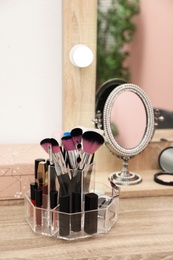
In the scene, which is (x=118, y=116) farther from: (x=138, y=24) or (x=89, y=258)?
(x=89, y=258)

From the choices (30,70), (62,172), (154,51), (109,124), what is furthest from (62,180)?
(154,51)

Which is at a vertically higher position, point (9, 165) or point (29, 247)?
point (9, 165)

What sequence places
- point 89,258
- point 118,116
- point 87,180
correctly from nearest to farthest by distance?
point 89,258 → point 87,180 → point 118,116

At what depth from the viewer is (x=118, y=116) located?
1.12m

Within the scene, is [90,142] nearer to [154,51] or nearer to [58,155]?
[58,155]

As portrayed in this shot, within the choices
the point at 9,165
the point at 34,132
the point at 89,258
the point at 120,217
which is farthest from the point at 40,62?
the point at 89,258

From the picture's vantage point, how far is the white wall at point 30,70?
1.12 m

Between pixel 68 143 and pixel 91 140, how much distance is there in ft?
0.16

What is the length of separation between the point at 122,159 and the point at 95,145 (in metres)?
0.29

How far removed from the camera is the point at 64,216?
2.77ft

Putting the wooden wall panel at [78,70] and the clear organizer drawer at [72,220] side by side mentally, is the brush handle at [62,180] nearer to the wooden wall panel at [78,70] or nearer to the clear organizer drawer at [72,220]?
the clear organizer drawer at [72,220]

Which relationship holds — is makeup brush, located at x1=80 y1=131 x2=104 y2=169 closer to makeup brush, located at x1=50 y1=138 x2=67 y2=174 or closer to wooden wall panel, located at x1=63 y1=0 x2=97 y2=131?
makeup brush, located at x1=50 y1=138 x2=67 y2=174

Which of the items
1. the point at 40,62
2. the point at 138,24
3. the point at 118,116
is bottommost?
the point at 118,116

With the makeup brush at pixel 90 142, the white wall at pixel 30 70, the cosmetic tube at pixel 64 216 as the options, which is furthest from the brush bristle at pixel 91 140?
the white wall at pixel 30 70
